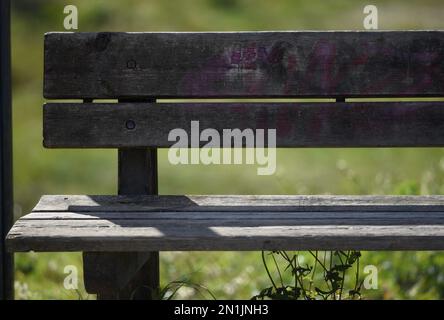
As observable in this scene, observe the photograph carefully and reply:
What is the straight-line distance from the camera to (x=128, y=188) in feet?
12.3

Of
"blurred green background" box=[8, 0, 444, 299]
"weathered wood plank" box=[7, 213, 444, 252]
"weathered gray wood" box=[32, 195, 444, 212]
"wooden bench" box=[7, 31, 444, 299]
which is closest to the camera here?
"weathered wood plank" box=[7, 213, 444, 252]

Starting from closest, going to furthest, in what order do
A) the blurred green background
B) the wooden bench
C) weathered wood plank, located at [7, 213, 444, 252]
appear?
weathered wood plank, located at [7, 213, 444, 252] → the wooden bench → the blurred green background

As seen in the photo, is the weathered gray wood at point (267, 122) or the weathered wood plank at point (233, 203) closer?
the weathered wood plank at point (233, 203)

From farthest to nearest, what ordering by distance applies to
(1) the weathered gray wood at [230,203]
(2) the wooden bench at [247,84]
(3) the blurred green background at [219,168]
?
(3) the blurred green background at [219,168], (2) the wooden bench at [247,84], (1) the weathered gray wood at [230,203]

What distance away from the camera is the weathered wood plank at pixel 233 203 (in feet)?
11.2

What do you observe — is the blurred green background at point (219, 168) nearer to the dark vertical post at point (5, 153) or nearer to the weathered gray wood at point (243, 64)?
the dark vertical post at point (5, 153)

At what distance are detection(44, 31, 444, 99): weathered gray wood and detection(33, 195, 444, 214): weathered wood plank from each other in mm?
379

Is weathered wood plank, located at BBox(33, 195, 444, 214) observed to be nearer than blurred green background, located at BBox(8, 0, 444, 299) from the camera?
Yes

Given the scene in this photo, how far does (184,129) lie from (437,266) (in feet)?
5.64

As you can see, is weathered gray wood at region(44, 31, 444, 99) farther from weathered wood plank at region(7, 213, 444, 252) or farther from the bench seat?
weathered wood plank at region(7, 213, 444, 252)

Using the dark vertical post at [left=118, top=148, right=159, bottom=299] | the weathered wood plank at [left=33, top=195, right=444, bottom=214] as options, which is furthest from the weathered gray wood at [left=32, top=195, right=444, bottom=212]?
the dark vertical post at [left=118, top=148, right=159, bottom=299]

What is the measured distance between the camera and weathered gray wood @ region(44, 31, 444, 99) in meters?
3.66

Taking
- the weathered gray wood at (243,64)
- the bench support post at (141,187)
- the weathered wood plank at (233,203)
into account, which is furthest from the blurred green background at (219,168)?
the weathered gray wood at (243,64)

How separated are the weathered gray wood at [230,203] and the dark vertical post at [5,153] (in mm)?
183
